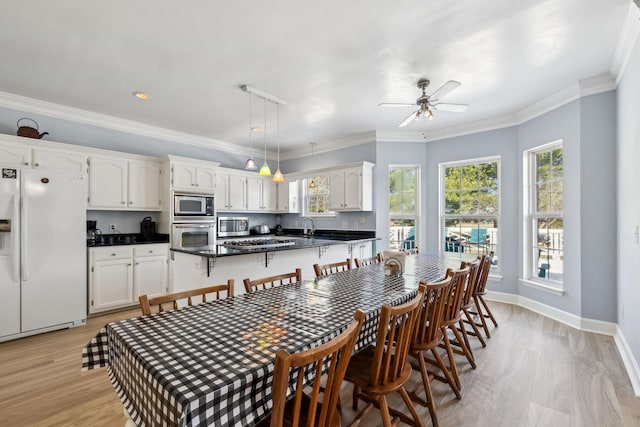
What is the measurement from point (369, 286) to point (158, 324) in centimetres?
A: 136

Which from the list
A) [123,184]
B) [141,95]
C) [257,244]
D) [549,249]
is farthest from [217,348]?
[549,249]

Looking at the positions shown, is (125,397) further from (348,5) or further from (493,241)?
(493,241)

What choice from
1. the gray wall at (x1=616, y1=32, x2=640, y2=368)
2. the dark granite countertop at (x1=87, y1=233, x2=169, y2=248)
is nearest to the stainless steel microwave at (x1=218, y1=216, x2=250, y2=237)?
the dark granite countertop at (x1=87, y1=233, x2=169, y2=248)

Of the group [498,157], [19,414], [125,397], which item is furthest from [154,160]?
[498,157]

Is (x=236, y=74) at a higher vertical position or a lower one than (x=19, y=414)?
higher

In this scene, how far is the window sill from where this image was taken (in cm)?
363

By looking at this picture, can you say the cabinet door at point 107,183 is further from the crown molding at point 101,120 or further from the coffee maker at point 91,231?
the crown molding at point 101,120

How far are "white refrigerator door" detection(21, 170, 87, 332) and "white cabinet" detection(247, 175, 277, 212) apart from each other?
8.92 feet

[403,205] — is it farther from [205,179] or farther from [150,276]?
[150,276]

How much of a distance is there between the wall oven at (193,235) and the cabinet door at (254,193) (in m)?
0.99

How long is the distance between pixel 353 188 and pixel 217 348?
4.07m

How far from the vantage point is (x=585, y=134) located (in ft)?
10.8

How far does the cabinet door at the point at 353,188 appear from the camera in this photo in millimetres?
4902

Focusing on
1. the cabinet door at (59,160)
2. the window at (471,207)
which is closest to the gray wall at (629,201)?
the window at (471,207)
